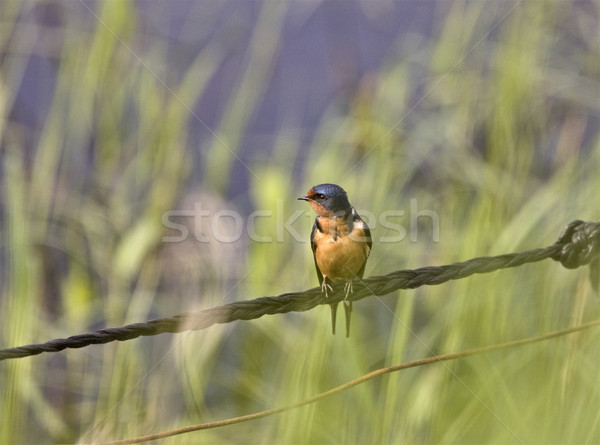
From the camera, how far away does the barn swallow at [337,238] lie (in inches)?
96.7

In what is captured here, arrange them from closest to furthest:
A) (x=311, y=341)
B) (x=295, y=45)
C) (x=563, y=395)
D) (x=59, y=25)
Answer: (x=563, y=395), (x=311, y=341), (x=59, y=25), (x=295, y=45)

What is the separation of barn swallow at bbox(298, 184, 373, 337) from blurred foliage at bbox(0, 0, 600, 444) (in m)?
0.50

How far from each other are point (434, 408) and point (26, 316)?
1.62 meters

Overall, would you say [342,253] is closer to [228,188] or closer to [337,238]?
[337,238]

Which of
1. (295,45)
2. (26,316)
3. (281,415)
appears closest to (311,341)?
(281,415)

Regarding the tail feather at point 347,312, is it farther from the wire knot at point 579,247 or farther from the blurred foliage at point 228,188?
the wire knot at point 579,247

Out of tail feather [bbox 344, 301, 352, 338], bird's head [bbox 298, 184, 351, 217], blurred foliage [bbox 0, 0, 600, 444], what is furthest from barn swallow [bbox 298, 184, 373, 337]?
blurred foliage [bbox 0, 0, 600, 444]

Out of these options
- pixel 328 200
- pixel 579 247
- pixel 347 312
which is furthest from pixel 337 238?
pixel 579 247

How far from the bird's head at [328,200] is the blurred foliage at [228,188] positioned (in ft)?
1.89

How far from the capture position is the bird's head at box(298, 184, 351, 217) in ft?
8.36

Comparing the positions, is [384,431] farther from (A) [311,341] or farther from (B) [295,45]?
(B) [295,45]

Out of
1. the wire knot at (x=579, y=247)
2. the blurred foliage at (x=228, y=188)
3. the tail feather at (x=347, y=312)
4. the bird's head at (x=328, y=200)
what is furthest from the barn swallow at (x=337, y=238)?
the wire knot at (x=579, y=247)

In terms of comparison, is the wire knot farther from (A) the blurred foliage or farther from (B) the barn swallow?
(A) the blurred foliage

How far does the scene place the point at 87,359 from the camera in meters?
3.59
